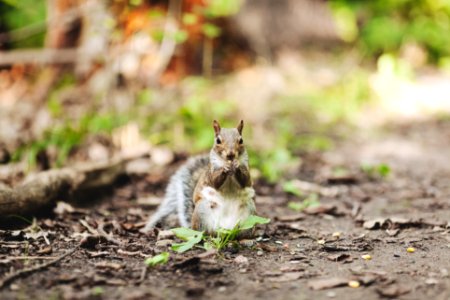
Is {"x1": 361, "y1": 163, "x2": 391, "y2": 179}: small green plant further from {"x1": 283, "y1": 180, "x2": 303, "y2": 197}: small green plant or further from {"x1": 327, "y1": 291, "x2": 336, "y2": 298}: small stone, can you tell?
{"x1": 327, "y1": 291, "x2": 336, "y2": 298}: small stone

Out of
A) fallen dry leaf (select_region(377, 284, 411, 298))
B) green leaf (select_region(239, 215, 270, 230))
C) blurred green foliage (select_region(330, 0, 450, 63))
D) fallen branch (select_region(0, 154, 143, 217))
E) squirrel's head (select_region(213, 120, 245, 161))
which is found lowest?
fallen dry leaf (select_region(377, 284, 411, 298))

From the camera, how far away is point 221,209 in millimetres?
3184

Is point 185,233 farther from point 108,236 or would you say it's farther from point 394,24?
point 394,24

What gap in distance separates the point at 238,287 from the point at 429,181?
330cm

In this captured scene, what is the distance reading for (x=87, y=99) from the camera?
23.1ft

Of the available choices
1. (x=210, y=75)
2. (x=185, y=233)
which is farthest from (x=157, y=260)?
(x=210, y=75)

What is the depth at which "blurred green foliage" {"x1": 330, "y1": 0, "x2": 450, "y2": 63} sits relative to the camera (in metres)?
10.4

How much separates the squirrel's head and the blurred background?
2.13m

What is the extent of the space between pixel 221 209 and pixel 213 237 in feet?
0.58

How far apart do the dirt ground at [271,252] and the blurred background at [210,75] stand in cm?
96

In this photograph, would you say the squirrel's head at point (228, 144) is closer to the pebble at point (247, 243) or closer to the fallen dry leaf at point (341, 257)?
the pebble at point (247, 243)

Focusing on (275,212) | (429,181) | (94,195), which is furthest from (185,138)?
(429,181)

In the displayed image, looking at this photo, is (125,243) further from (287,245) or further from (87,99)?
(87,99)

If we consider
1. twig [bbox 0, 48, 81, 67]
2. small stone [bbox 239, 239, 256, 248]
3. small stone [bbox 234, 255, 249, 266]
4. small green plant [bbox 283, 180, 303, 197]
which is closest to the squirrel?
small stone [bbox 239, 239, 256, 248]
